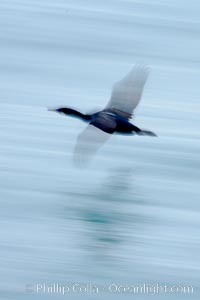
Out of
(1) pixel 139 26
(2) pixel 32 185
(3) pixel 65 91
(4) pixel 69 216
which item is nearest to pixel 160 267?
(4) pixel 69 216

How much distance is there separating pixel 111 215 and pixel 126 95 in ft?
3.98

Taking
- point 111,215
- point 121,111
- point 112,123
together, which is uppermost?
point 121,111

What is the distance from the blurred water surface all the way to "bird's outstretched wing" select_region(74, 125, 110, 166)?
83mm

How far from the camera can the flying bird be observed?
6047 millimetres

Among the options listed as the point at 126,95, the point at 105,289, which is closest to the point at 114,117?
the point at 126,95

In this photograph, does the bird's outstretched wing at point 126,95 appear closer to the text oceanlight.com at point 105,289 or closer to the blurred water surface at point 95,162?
the blurred water surface at point 95,162

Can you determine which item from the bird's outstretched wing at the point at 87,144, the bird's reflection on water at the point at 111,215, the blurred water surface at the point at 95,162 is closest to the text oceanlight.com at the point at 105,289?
the blurred water surface at the point at 95,162

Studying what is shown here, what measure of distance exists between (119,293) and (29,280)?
363 mm

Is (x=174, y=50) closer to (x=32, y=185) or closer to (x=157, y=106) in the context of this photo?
(x=157, y=106)

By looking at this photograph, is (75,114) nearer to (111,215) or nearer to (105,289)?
(111,215)

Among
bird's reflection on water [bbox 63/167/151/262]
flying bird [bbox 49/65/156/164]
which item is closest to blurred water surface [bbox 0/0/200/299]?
bird's reflection on water [bbox 63/167/151/262]

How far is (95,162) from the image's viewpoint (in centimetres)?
618

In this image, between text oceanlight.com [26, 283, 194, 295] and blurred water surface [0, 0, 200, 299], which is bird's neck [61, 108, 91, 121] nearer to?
blurred water surface [0, 0, 200, 299]

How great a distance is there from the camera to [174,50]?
8805 mm
